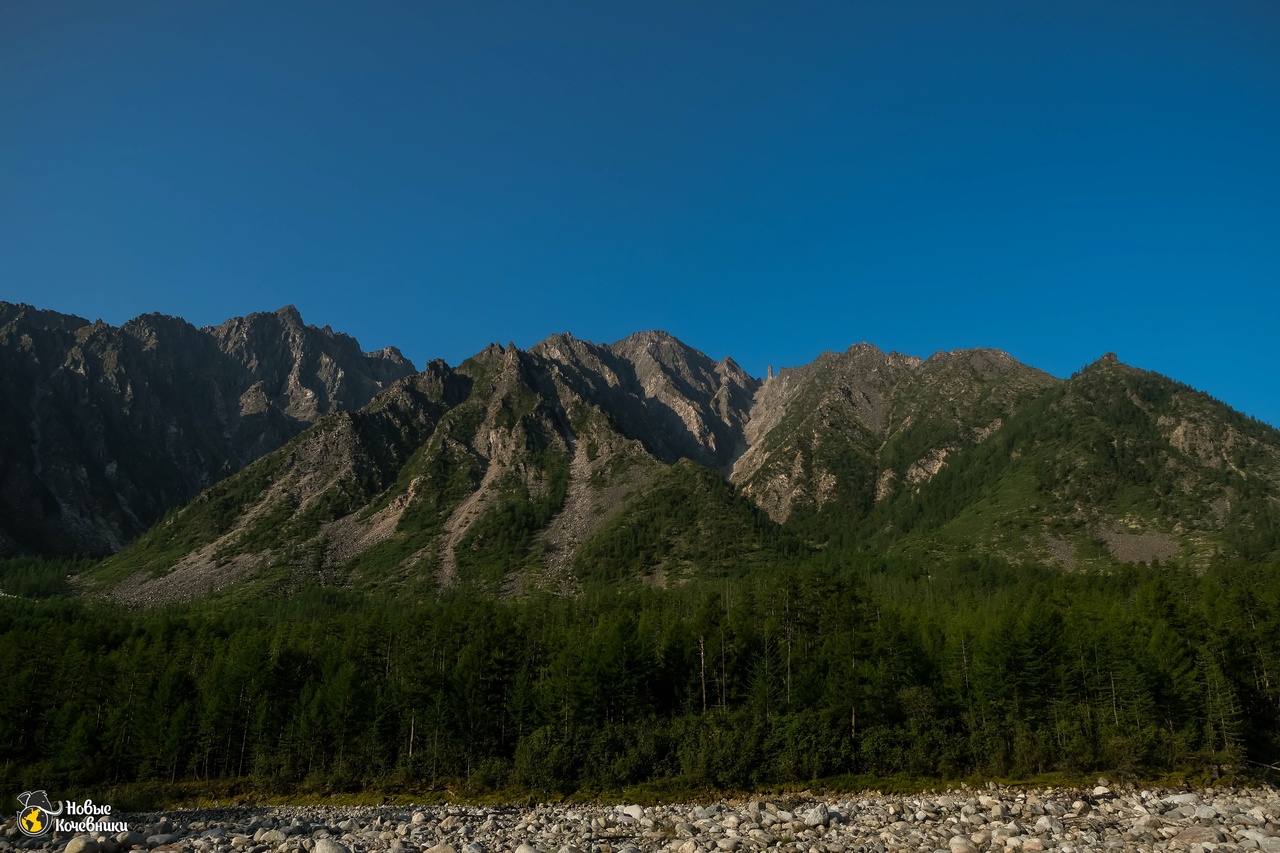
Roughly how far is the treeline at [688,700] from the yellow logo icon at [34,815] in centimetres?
3972

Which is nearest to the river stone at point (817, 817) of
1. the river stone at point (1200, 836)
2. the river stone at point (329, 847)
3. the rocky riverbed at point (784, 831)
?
the rocky riverbed at point (784, 831)

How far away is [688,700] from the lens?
84.6 meters

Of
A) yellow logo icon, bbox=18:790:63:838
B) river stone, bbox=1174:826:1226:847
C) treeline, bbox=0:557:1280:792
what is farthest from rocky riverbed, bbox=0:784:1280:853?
treeline, bbox=0:557:1280:792

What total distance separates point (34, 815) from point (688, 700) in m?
63.8

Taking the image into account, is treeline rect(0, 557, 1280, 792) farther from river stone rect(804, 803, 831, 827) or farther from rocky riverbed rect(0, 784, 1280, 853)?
river stone rect(804, 803, 831, 827)

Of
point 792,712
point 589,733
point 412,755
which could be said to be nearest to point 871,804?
point 792,712

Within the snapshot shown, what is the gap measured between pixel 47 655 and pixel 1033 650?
125060 mm

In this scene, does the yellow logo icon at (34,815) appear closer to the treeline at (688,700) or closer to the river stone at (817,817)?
the river stone at (817,817)

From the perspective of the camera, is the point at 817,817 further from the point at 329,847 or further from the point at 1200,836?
the point at 329,847

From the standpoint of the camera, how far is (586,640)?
9512 cm

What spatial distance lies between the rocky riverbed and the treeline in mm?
20422

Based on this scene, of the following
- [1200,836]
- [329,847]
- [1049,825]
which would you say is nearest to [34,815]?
[329,847]

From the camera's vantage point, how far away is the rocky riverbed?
3094 centimetres

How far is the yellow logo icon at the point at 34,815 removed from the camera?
104ft
